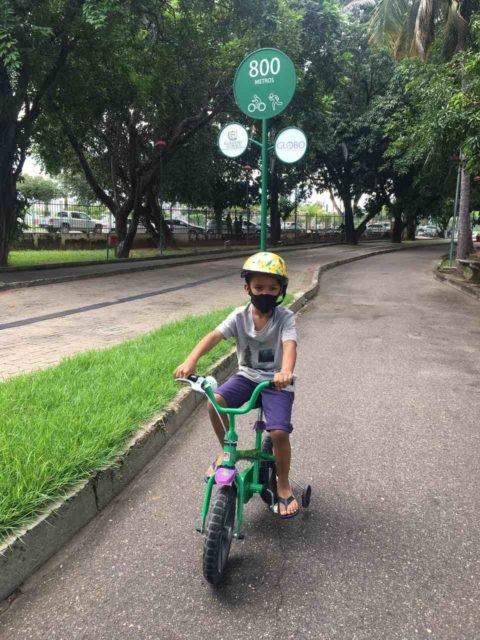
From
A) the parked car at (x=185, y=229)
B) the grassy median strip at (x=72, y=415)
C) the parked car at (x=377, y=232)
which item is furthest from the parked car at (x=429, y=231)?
the grassy median strip at (x=72, y=415)

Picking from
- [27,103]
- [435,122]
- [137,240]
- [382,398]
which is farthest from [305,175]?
[382,398]

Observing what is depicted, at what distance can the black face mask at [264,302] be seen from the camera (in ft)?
9.52

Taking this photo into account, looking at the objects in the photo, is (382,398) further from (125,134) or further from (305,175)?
(305,175)

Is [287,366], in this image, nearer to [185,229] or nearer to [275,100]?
[275,100]

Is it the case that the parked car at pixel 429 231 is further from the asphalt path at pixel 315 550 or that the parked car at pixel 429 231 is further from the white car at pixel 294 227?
the asphalt path at pixel 315 550

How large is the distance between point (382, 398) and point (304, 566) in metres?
2.80

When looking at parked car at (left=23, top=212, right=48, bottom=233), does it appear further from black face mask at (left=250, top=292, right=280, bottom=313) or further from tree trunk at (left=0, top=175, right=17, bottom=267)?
black face mask at (left=250, top=292, right=280, bottom=313)

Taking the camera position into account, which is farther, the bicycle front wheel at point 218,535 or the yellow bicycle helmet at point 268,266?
the yellow bicycle helmet at point 268,266

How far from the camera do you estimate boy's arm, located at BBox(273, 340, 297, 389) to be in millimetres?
2469

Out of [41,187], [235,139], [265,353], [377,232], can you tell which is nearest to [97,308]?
[235,139]

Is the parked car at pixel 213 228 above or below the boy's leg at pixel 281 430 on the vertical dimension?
above

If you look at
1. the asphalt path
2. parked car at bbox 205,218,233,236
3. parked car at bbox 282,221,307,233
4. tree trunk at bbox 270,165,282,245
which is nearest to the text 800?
the asphalt path

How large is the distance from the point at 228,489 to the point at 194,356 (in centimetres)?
70

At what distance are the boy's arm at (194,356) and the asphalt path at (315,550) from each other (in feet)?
3.00
